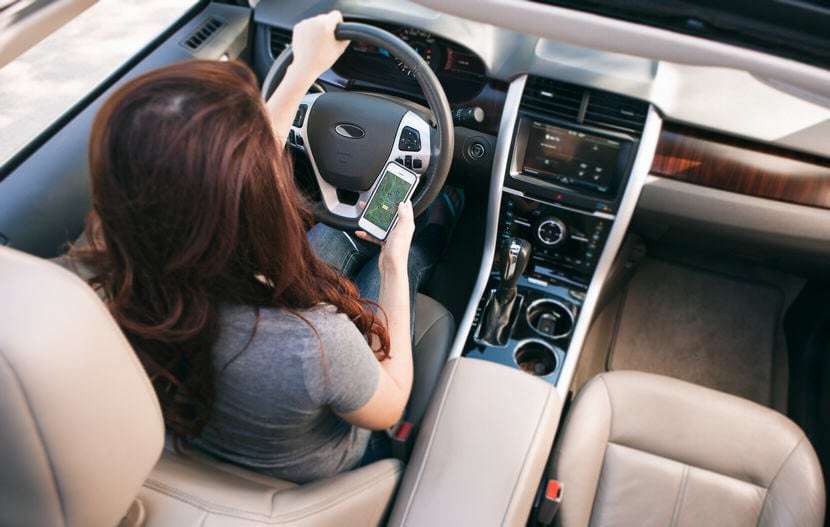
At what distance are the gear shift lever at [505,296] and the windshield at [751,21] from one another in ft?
1.68

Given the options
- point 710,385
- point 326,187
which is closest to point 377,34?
point 326,187

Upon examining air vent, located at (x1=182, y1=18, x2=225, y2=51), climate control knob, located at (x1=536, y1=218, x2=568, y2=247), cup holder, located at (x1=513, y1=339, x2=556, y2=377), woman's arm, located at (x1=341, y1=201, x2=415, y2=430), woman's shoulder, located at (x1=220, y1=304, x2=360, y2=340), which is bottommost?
cup holder, located at (x1=513, y1=339, x2=556, y2=377)

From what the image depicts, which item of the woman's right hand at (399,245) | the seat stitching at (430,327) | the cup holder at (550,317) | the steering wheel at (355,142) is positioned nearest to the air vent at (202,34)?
the steering wheel at (355,142)

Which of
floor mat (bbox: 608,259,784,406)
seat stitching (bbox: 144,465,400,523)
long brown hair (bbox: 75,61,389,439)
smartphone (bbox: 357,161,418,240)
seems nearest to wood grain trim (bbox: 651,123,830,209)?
smartphone (bbox: 357,161,418,240)

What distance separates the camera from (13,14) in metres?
1.20

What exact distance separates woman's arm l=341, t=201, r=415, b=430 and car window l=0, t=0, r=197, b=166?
2.60ft

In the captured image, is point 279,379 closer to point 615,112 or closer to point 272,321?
point 272,321

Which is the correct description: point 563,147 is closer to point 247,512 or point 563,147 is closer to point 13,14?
point 247,512

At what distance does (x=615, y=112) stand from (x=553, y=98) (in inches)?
5.2

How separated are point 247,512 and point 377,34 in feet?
2.57

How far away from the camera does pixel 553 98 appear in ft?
4.42

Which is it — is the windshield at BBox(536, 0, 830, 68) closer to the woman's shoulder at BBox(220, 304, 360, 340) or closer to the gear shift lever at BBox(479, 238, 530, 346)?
the gear shift lever at BBox(479, 238, 530, 346)

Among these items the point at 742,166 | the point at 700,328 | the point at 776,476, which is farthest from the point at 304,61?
the point at 700,328

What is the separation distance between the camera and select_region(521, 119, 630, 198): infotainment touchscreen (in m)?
1.34
